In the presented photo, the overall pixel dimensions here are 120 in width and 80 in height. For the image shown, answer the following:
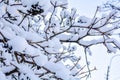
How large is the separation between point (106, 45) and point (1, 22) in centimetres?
103

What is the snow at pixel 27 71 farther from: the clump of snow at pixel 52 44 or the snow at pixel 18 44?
the clump of snow at pixel 52 44

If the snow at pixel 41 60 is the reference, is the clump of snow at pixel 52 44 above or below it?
below

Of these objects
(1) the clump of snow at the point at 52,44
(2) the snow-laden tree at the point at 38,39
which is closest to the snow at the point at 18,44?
(2) the snow-laden tree at the point at 38,39

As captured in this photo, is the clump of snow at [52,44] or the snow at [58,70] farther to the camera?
the clump of snow at [52,44]

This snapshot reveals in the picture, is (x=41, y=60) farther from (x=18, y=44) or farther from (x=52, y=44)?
(x=52, y=44)

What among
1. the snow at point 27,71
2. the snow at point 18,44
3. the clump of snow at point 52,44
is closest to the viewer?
the snow at point 18,44

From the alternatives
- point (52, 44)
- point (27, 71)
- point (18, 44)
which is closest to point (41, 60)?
point (27, 71)

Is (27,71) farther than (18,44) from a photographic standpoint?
Yes

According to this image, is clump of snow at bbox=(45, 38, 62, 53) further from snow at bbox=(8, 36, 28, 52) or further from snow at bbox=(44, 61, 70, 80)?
snow at bbox=(8, 36, 28, 52)

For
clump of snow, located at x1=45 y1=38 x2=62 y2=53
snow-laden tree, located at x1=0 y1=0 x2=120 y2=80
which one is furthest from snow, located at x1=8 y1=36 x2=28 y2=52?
clump of snow, located at x1=45 y1=38 x2=62 y2=53

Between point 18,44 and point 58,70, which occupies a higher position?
point 18,44

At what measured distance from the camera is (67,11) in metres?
3.45

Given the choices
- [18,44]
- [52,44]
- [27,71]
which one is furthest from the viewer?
[52,44]

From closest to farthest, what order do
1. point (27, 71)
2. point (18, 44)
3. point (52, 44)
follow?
point (18, 44) < point (27, 71) < point (52, 44)
